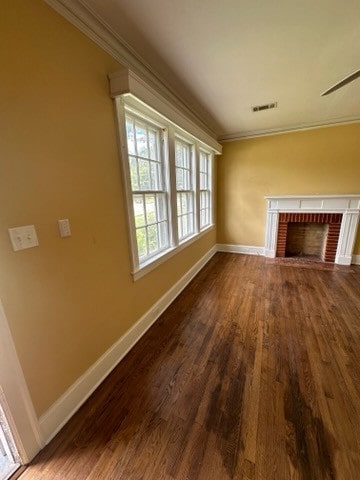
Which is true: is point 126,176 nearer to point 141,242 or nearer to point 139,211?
point 139,211

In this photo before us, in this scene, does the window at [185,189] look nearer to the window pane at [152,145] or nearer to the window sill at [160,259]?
the window sill at [160,259]

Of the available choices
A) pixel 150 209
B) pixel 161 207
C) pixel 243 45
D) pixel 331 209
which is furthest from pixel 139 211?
pixel 331 209

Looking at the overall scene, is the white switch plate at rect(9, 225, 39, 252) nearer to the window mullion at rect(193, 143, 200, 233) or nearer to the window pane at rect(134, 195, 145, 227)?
the window pane at rect(134, 195, 145, 227)

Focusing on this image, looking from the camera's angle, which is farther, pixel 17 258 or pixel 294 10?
pixel 294 10

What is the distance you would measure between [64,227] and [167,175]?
145 cm

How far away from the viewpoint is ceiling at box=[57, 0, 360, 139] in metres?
1.32

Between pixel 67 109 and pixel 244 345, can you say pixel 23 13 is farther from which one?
pixel 244 345

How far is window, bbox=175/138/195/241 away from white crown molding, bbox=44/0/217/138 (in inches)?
32.8

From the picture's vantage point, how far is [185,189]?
3.09 meters

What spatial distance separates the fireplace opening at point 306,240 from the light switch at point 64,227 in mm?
4106

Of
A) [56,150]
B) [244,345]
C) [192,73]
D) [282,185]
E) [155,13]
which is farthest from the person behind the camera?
[282,185]

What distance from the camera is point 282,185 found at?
156 inches

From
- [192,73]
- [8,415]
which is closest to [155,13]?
[192,73]

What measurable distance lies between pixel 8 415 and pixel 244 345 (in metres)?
Result: 1.72
